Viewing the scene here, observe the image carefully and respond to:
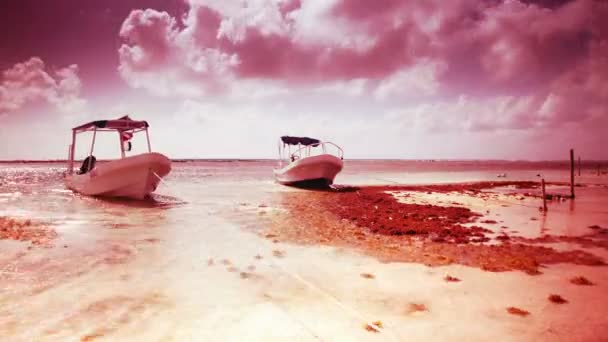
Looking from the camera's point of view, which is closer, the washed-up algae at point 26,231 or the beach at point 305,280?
the beach at point 305,280

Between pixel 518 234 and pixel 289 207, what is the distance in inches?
359

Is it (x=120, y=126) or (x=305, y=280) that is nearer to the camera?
(x=305, y=280)

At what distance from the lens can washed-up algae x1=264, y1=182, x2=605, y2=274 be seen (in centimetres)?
679

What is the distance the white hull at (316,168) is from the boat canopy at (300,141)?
8.06 ft

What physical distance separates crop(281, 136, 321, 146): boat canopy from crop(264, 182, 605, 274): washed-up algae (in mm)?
13356

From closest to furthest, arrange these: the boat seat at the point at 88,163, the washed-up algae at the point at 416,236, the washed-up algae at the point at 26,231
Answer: the washed-up algae at the point at 416,236 < the washed-up algae at the point at 26,231 < the boat seat at the point at 88,163

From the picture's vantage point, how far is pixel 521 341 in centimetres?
366

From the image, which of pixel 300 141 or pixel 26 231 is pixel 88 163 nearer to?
pixel 26 231

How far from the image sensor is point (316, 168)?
24922 mm

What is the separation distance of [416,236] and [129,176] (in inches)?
580

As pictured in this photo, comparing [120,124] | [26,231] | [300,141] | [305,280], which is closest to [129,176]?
[120,124]

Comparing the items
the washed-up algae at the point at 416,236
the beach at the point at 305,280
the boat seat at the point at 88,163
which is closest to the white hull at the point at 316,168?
the washed-up algae at the point at 416,236

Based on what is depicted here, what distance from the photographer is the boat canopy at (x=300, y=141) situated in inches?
1089

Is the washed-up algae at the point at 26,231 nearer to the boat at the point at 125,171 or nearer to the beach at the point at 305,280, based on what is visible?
the beach at the point at 305,280
